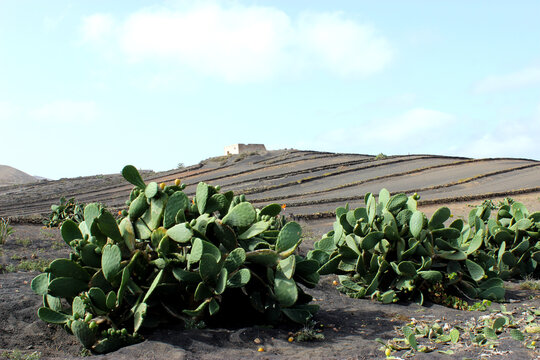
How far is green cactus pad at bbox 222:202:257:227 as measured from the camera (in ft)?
12.6

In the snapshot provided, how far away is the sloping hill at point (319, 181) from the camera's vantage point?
15516 millimetres

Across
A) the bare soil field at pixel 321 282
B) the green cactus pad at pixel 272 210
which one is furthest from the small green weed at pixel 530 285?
the green cactus pad at pixel 272 210

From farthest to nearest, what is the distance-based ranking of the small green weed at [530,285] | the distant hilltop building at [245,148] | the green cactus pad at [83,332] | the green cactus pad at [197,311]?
the distant hilltop building at [245,148]
the small green weed at [530,285]
the green cactus pad at [197,311]
the green cactus pad at [83,332]

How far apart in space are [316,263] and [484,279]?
2.79 meters

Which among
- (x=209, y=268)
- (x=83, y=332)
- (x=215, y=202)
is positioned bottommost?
(x=83, y=332)

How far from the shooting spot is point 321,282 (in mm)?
5828

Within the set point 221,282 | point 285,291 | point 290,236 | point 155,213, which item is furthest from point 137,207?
point 285,291

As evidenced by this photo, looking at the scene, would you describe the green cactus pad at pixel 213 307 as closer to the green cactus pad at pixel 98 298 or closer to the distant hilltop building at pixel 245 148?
the green cactus pad at pixel 98 298

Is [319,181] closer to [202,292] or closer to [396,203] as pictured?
[396,203]

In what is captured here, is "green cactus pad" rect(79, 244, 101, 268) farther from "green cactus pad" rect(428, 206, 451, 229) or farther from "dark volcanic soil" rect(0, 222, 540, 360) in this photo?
"green cactus pad" rect(428, 206, 451, 229)

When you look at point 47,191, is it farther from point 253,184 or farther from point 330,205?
point 330,205

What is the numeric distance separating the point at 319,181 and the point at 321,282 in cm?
1329

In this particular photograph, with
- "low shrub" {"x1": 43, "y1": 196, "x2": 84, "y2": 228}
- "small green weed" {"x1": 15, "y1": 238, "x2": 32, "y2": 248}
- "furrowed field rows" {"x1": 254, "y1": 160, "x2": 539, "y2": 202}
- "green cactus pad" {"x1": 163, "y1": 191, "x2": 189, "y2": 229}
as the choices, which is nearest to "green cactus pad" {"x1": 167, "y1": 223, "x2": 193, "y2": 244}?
"green cactus pad" {"x1": 163, "y1": 191, "x2": 189, "y2": 229}

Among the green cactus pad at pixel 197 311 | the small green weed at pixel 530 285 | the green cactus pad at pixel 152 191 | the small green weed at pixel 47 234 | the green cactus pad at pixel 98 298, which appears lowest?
the small green weed at pixel 530 285
